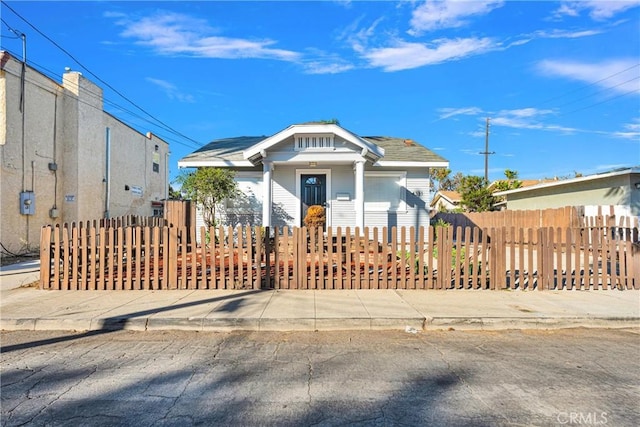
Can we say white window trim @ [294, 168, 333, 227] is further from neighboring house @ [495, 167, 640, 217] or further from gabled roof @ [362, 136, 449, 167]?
neighboring house @ [495, 167, 640, 217]

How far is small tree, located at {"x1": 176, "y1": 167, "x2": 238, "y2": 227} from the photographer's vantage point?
12.0m

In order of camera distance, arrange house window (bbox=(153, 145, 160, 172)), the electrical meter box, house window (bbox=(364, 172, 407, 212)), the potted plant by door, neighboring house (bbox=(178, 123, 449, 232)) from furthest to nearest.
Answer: house window (bbox=(153, 145, 160, 172)) → house window (bbox=(364, 172, 407, 212)) → neighboring house (bbox=(178, 123, 449, 232)) → the potted plant by door → the electrical meter box

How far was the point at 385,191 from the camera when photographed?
14.0 m

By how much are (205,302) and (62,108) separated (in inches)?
535

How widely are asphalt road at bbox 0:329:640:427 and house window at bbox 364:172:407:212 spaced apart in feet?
29.6

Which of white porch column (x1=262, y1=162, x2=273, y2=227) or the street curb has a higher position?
white porch column (x1=262, y1=162, x2=273, y2=227)

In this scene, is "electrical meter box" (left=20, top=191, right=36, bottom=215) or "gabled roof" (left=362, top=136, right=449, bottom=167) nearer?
"electrical meter box" (left=20, top=191, right=36, bottom=215)

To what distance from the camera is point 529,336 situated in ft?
16.3

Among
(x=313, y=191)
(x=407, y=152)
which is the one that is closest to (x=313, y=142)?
(x=313, y=191)

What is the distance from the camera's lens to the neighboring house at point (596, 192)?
15.3m

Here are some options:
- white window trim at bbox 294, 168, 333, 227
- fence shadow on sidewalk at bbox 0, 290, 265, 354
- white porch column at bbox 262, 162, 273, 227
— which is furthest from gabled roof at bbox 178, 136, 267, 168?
fence shadow on sidewalk at bbox 0, 290, 265, 354

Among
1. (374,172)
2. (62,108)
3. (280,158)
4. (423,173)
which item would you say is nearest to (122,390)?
(280,158)

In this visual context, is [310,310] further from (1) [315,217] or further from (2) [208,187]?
(2) [208,187]

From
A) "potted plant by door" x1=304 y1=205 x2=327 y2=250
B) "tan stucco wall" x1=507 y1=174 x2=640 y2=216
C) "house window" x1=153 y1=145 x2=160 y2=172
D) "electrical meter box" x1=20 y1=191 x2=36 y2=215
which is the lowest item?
"potted plant by door" x1=304 y1=205 x2=327 y2=250
